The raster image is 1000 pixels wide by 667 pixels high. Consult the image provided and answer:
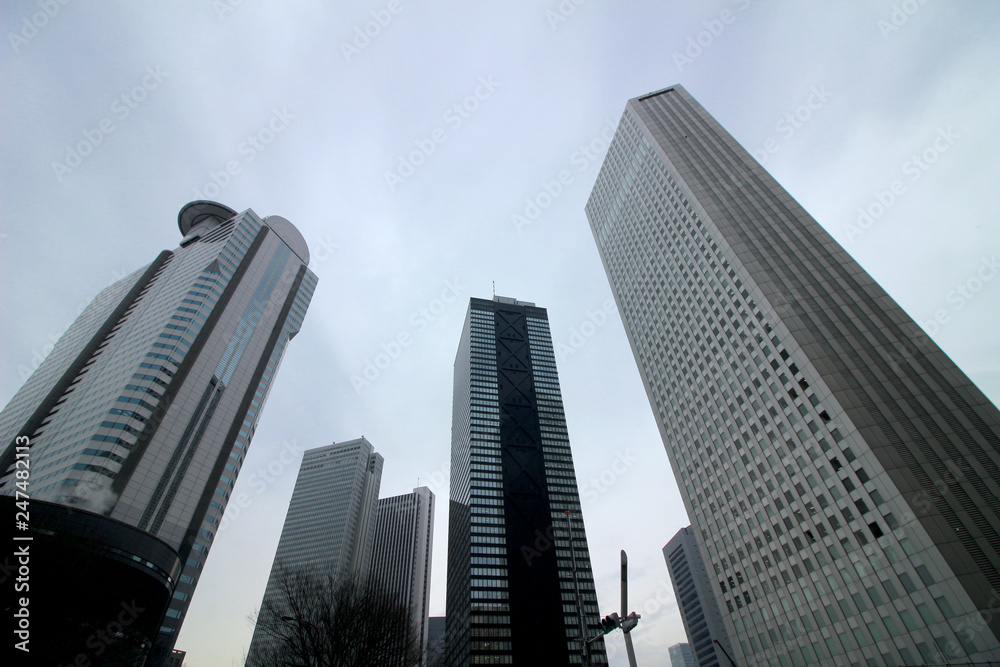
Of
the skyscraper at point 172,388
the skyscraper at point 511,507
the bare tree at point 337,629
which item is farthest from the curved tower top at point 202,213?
the bare tree at point 337,629

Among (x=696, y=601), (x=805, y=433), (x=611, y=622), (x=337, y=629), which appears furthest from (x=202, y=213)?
(x=696, y=601)

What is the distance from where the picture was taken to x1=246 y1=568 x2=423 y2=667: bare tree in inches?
1158

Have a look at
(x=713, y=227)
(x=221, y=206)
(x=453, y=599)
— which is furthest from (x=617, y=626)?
(x=221, y=206)

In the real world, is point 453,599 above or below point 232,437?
below

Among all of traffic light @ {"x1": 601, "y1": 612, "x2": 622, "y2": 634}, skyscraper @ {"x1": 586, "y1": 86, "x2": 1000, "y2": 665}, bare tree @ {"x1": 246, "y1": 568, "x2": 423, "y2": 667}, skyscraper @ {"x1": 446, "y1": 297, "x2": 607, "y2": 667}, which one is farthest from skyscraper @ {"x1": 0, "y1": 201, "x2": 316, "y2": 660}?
skyscraper @ {"x1": 586, "y1": 86, "x2": 1000, "y2": 665}

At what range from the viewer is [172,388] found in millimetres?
93062

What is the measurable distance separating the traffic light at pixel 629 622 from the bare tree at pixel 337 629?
23099 millimetres

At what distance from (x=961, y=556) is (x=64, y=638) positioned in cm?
7268

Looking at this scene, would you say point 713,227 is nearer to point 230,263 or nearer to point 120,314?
point 230,263

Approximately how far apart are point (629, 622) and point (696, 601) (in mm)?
194768

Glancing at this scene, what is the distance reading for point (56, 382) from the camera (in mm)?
106062

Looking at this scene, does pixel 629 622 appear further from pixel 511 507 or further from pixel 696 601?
pixel 696 601

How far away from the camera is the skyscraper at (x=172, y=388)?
8106 centimetres

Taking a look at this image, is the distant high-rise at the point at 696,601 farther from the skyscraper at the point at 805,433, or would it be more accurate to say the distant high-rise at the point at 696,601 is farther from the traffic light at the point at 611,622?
the traffic light at the point at 611,622
